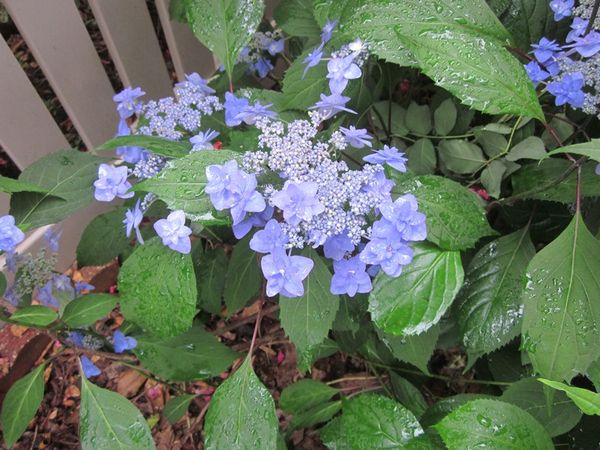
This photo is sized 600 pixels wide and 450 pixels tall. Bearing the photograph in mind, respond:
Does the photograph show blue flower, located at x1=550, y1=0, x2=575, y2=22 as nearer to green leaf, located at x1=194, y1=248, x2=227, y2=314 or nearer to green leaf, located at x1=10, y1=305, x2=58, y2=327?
green leaf, located at x1=194, y1=248, x2=227, y2=314

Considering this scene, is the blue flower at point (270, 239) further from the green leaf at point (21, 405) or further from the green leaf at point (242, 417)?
the green leaf at point (21, 405)

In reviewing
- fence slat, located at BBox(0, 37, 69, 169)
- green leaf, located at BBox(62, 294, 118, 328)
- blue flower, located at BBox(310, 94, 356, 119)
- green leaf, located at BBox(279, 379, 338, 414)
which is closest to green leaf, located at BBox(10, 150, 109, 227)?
green leaf, located at BBox(62, 294, 118, 328)

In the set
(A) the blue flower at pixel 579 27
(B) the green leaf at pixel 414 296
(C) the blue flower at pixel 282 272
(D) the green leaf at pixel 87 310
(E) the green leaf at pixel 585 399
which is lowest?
(D) the green leaf at pixel 87 310

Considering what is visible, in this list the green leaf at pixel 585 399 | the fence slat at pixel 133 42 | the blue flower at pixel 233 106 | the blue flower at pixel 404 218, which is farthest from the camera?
the fence slat at pixel 133 42

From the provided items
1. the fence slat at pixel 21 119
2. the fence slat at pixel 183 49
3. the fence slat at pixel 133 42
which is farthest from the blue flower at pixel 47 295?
the fence slat at pixel 183 49

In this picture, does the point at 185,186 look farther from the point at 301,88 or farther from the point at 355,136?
the point at 301,88

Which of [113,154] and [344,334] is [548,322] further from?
[113,154]

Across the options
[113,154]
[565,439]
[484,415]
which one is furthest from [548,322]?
[113,154]

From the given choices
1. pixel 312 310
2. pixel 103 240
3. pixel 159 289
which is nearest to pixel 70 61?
pixel 103 240
